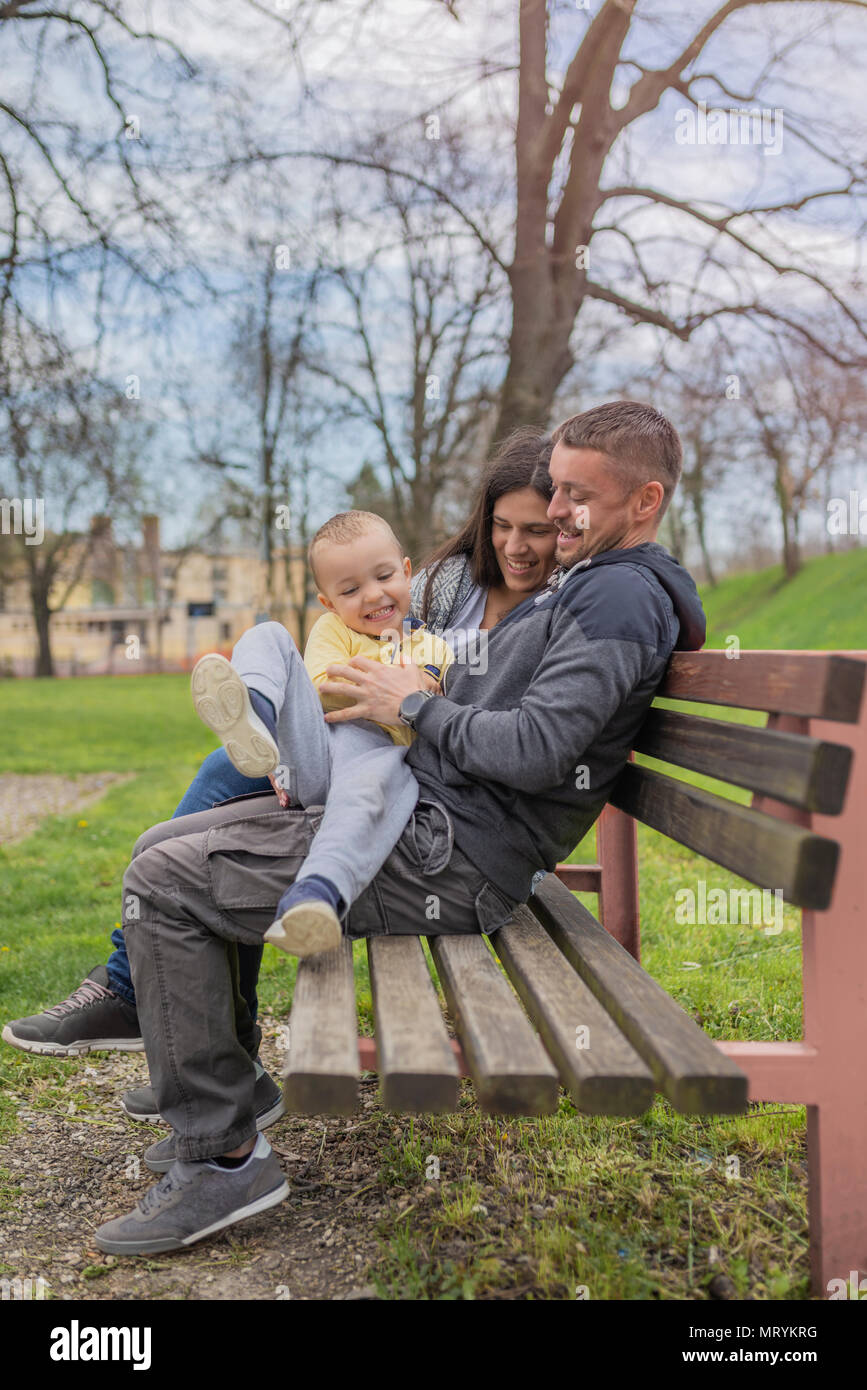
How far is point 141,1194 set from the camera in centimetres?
278

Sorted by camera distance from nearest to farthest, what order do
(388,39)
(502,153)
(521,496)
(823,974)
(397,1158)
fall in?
(823,974), (397,1158), (521,496), (388,39), (502,153)

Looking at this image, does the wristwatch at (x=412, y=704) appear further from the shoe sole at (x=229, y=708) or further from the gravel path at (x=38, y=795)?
the gravel path at (x=38, y=795)

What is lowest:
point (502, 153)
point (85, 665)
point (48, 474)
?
point (85, 665)

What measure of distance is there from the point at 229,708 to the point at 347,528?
742 mm

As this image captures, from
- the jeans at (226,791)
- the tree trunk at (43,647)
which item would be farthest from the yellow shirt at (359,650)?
the tree trunk at (43,647)

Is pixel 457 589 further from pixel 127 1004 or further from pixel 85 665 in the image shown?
pixel 85 665

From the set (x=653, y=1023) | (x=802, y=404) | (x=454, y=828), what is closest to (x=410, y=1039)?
(x=653, y=1023)

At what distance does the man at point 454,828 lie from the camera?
2.27 meters

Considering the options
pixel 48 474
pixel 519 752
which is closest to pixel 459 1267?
pixel 519 752

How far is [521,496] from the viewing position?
298cm

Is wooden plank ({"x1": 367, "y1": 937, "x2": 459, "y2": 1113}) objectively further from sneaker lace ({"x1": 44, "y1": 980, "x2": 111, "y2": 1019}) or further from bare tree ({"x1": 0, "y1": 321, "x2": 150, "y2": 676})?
bare tree ({"x1": 0, "y1": 321, "x2": 150, "y2": 676})

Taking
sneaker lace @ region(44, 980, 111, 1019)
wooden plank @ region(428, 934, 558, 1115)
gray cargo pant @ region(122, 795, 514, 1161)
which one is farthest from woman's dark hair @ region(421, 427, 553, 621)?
sneaker lace @ region(44, 980, 111, 1019)

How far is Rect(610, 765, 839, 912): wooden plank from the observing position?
1816mm

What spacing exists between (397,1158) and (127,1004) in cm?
89
